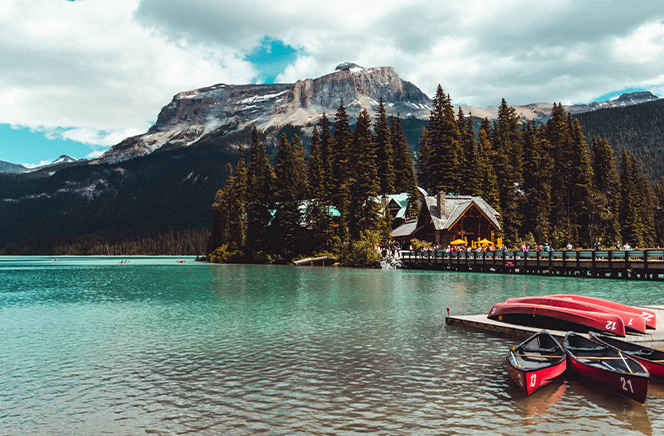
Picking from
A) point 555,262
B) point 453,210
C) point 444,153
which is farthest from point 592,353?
point 444,153

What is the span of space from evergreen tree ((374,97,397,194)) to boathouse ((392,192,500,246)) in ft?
67.0

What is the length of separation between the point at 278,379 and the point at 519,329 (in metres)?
11.0

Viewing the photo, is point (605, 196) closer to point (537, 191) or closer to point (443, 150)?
point (537, 191)

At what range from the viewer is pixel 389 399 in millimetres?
12688

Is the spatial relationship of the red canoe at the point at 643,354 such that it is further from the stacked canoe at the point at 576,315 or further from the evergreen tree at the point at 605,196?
the evergreen tree at the point at 605,196

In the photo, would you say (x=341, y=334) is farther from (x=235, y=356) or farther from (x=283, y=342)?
(x=235, y=356)

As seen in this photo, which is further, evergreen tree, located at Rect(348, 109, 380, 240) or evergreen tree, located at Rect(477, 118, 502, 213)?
evergreen tree, located at Rect(477, 118, 502, 213)

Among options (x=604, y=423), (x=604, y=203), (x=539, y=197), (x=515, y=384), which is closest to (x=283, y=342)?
(x=515, y=384)

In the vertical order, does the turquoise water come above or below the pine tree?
below

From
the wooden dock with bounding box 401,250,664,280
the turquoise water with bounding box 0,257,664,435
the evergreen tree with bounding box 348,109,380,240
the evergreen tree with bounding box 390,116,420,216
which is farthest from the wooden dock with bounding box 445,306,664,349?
the evergreen tree with bounding box 390,116,420,216

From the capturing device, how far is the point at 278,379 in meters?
14.8

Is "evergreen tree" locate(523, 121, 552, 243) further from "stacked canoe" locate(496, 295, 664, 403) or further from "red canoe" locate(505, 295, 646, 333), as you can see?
"stacked canoe" locate(496, 295, 664, 403)

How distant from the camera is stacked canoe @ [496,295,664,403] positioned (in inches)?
502

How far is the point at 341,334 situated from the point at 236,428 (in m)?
11.6
